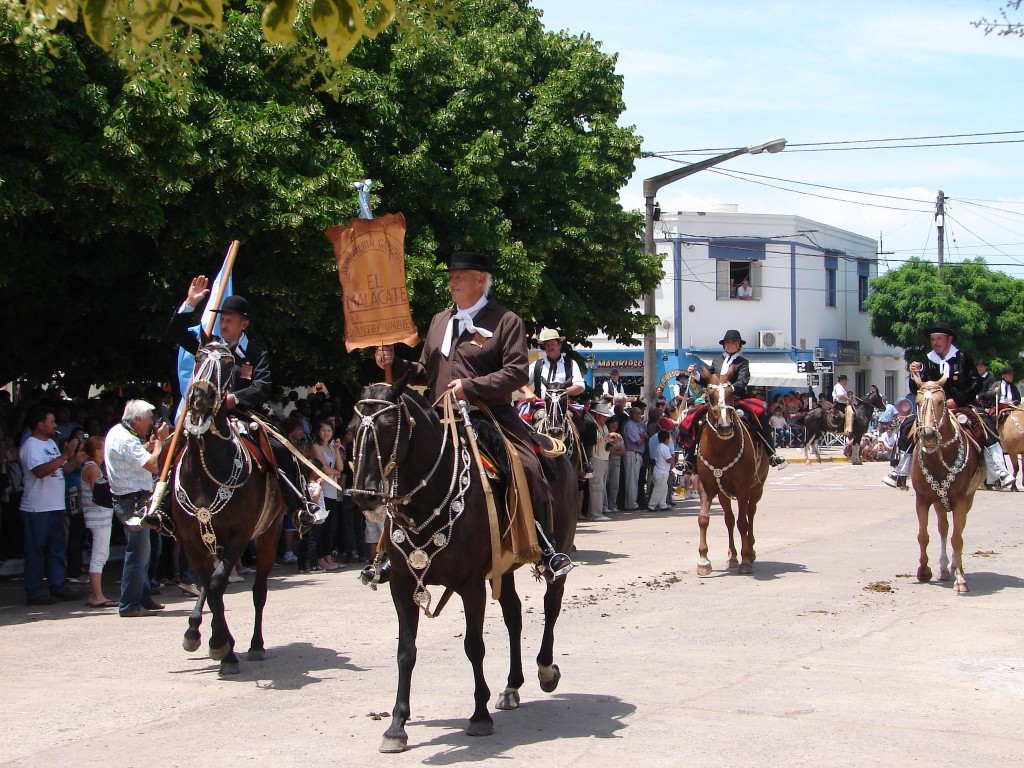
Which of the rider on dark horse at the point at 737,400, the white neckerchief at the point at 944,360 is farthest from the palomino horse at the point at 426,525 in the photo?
the white neckerchief at the point at 944,360

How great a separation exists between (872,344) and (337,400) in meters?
42.8

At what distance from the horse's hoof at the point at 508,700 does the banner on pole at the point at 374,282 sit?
2.54 meters

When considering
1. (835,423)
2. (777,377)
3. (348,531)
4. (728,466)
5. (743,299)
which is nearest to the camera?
(728,466)

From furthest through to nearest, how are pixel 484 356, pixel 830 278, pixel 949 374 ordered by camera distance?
pixel 830 278 → pixel 949 374 → pixel 484 356

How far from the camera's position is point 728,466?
14.3 meters

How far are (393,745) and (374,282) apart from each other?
2.84 m

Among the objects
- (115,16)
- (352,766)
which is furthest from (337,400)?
(115,16)

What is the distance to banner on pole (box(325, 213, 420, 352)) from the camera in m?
7.09

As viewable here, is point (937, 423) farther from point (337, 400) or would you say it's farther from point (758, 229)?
point (758, 229)

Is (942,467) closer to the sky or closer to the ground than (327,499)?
closer to the sky

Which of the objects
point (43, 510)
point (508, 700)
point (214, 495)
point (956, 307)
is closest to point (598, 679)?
point (508, 700)

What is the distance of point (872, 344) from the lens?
189 ft

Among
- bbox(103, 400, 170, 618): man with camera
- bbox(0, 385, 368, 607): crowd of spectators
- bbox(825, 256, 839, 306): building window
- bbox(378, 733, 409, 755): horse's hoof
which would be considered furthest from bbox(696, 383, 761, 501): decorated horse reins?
bbox(825, 256, 839, 306): building window

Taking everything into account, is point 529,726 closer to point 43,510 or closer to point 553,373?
point 43,510
